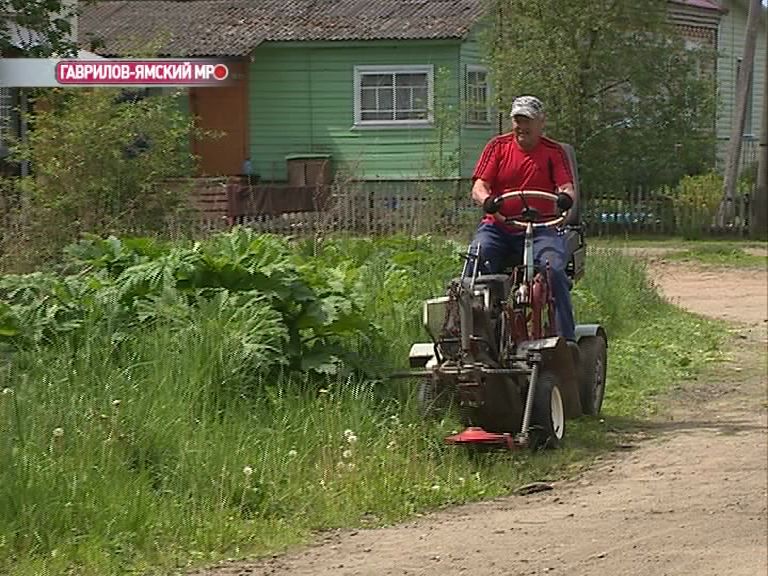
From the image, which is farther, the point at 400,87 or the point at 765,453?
the point at 400,87

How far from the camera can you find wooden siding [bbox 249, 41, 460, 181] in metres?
33.0

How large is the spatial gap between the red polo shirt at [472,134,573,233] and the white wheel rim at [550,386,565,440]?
109 cm

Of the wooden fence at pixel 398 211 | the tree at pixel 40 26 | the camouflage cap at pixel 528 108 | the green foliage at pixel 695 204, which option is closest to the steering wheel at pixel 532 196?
the camouflage cap at pixel 528 108

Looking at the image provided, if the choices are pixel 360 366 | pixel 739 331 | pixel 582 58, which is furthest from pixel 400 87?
pixel 360 366

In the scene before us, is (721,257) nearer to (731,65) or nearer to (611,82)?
(611,82)

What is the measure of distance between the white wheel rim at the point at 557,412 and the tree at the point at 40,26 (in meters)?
4.05

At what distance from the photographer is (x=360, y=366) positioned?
358 inches

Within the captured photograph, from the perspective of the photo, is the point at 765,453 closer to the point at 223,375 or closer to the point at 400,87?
the point at 223,375

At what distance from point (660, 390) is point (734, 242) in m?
16.9

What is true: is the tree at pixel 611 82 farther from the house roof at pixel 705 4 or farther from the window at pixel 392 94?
the house roof at pixel 705 4

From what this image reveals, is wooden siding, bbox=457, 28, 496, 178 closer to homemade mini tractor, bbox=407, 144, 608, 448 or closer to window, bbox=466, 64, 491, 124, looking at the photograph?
window, bbox=466, 64, 491, 124

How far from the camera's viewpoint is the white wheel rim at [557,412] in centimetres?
880

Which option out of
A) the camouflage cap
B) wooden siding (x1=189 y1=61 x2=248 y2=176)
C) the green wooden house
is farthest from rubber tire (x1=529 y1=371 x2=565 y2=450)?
wooden siding (x1=189 y1=61 x2=248 y2=176)

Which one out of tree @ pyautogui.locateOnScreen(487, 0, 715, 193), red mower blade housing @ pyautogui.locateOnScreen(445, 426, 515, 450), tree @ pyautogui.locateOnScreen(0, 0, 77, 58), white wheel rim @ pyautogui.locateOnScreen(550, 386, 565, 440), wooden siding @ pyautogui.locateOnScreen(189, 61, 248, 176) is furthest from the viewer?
wooden siding @ pyautogui.locateOnScreen(189, 61, 248, 176)
